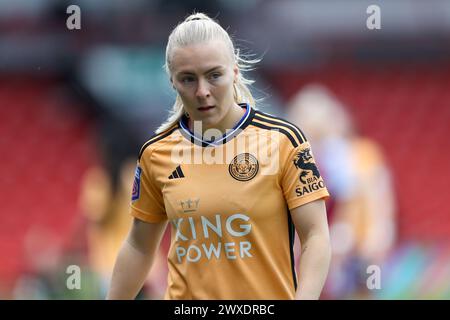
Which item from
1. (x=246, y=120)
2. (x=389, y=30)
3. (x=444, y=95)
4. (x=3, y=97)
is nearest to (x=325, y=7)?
(x=389, y=30)

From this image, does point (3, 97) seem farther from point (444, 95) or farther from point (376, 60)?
point (444, 95)

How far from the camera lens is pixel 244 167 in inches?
144

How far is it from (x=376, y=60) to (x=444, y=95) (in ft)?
2.82

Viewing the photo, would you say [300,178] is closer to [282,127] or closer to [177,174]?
[282,127]

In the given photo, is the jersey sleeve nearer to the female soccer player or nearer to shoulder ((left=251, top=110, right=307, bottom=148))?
the female soccer player

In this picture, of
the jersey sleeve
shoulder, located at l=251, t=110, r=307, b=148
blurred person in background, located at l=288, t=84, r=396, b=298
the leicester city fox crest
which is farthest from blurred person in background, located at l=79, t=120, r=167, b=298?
the leicester city fox crest

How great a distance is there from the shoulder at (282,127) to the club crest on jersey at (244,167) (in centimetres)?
13

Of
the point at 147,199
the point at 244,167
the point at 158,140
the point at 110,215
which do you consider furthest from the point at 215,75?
the point at 110,215

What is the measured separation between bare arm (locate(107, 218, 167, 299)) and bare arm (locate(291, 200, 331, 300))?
2.13 ft

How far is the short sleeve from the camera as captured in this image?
3543mm

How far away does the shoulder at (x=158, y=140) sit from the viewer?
3885mm

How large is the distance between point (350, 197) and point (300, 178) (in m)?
5.42
